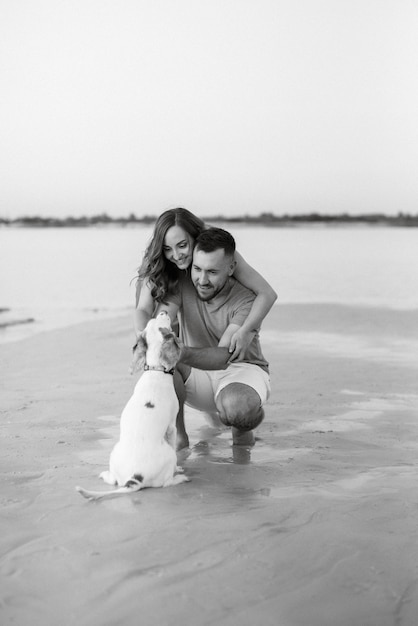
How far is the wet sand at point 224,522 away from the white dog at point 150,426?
0.30ft

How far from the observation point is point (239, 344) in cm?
474

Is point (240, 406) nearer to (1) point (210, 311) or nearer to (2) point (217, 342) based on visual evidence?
(2) point (217, 342)

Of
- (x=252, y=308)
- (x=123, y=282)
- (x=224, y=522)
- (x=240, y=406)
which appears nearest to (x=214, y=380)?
(x=240, y=406)

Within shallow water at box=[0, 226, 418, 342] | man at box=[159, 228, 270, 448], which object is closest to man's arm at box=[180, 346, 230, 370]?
man at box=[159, 228, 270, 448]

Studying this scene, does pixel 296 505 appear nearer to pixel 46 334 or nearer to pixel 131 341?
pixel 131 341

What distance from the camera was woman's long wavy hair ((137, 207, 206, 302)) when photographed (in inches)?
194

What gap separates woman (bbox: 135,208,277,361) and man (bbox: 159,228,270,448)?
0.32ft

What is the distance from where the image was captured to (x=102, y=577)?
294 centimetres

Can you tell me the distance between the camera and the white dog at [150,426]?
3885 millimetres

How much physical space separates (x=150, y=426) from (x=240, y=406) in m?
0.90

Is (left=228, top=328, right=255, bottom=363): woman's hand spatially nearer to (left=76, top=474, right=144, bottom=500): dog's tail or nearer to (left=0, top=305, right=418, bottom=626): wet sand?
(left=0, top=305, right=418, bottom=626): wet sand

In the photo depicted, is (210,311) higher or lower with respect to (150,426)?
higher

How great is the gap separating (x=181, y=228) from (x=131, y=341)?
16.5 ft

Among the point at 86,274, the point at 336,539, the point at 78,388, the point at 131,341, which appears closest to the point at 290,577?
the point at 336,539
